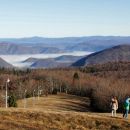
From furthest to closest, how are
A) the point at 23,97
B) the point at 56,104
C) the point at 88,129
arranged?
the point at 23,97
the point at 56,104
the point at 88,129

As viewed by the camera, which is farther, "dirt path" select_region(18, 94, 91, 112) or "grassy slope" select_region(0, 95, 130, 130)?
"dirt path" select_region(18, 94, 91, 112)

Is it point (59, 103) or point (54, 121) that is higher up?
point (54, 121)

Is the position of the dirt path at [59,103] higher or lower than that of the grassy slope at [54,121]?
lower

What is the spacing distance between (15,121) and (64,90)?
13584 cm

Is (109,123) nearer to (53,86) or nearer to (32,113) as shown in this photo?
(32,113)

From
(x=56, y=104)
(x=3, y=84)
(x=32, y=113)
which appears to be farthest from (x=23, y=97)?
(x=32, y=113)

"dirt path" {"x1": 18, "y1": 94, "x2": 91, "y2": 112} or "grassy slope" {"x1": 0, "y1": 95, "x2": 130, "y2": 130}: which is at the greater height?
"grassy slope" {"x1": 0, "y1": 95, "x2": 130, "y2": 130}

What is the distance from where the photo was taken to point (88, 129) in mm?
39094

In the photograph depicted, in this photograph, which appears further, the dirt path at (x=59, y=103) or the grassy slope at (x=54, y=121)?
the dirt path at (x=59, y=103)

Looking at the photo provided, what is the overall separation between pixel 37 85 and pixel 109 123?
136 metres

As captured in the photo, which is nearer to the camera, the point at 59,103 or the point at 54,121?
the point at 54,121

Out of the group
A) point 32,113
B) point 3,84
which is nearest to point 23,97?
point 3,84

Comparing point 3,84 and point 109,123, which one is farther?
point 3,84

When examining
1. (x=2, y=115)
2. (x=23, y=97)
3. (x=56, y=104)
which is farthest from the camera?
(x=23, y=97)
